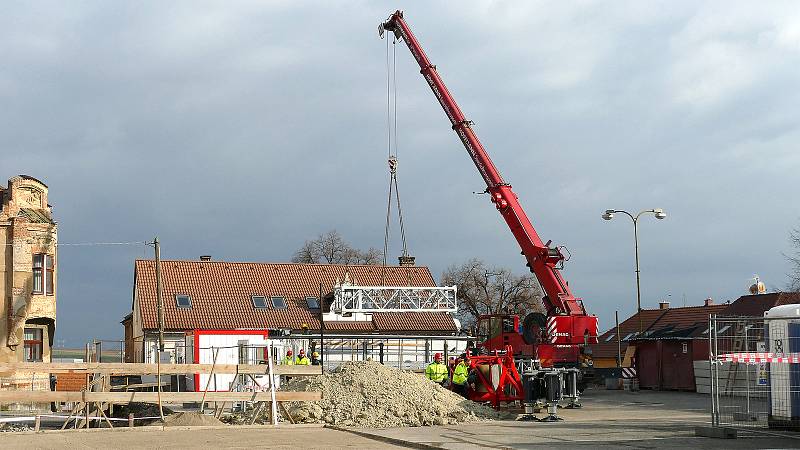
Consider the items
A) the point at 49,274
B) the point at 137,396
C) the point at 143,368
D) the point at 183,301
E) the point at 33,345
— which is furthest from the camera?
the point at 183,301

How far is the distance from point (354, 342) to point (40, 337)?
15235mm

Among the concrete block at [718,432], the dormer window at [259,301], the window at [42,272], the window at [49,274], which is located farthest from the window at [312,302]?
the concrete block at [718,432]

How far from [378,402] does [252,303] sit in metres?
28.9

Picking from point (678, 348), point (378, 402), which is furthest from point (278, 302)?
point (378, 402)

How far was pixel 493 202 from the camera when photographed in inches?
1410

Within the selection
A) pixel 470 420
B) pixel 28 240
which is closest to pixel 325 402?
pixel 470 420

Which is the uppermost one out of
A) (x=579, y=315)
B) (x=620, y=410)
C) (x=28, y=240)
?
(x=28, y=240)

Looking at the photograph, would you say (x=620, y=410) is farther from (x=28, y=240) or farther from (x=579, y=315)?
(x=28, y=240)

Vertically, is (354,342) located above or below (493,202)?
below

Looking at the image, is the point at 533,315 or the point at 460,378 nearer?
the point at 460,378

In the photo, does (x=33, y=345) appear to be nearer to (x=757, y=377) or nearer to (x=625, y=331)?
(x=757, y=377)

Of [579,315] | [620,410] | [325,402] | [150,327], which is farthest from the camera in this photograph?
[150,327]

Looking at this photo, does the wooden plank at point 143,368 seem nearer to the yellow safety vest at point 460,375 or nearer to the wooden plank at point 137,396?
the wooden plank at point 137,396

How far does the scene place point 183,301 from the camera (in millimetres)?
47938
